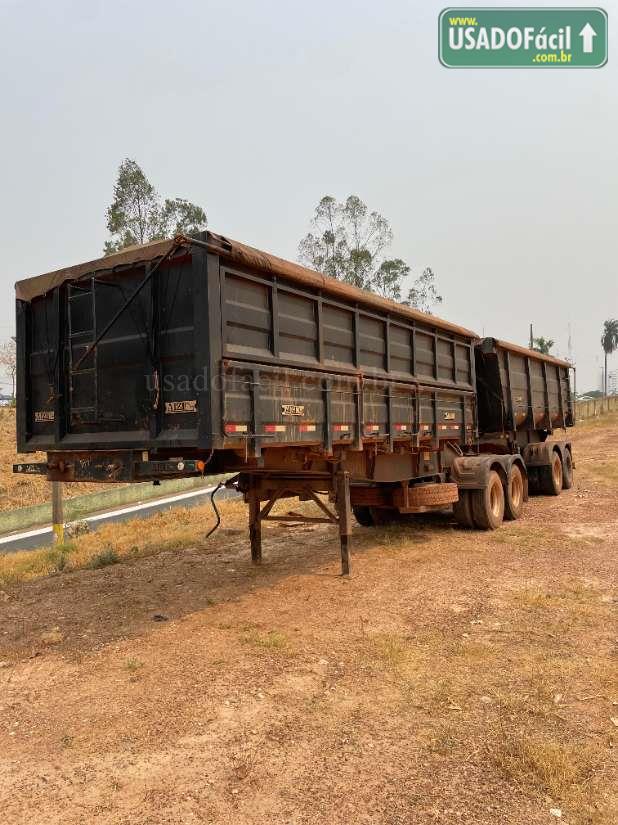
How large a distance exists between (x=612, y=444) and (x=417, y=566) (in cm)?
2408

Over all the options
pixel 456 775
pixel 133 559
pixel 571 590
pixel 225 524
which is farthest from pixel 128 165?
pixel 456 775

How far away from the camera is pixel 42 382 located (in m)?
6.32

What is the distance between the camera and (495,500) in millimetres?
10500

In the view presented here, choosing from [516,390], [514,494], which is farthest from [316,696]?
[516,390]

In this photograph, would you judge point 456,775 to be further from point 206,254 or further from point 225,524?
point 225,524

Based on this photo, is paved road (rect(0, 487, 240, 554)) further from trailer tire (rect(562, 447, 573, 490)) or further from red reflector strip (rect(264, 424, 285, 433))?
red reflector strip (rect(264, 424, 285, 433))

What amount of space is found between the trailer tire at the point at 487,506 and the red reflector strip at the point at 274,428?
5259 millimetres

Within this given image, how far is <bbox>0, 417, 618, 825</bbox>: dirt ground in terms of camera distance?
9.91 ft

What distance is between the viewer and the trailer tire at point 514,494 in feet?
35.7

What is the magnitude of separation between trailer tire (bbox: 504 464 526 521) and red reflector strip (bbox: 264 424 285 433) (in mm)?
6362

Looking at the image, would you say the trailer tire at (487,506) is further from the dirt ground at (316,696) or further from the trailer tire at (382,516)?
the dirt ground at (316,696)

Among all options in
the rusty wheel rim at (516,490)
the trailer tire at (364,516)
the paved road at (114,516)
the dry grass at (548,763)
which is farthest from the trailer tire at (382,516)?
the paved road at (114,516)

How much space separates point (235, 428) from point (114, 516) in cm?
1605

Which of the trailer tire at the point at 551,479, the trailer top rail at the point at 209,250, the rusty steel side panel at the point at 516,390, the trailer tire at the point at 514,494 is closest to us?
the trailer top rail at the point at 209,250
